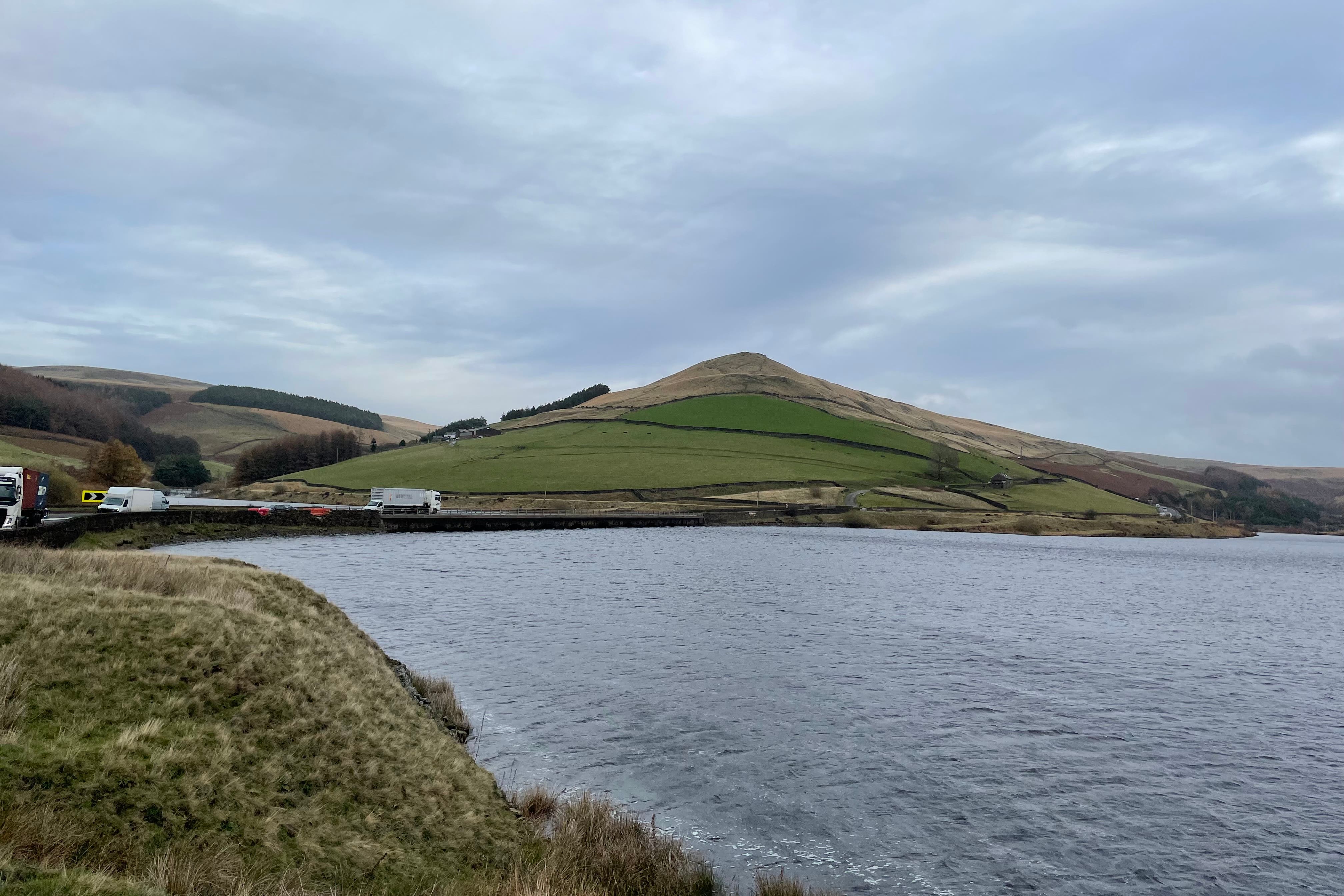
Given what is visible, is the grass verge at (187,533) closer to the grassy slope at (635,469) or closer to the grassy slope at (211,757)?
the grassy slope at (211,757)

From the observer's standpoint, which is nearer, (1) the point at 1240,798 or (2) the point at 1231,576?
(1) the point at 1240,798

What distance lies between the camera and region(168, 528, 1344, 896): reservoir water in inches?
571

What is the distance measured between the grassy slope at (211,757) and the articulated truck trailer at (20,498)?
34.1 meters

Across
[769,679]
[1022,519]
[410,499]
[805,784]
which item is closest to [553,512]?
[410,499]

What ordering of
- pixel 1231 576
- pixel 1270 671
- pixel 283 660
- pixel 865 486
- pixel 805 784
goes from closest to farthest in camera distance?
pixel 283 660
pixel 805 784
pixel 1270 671
pixel 1231 576
pixel 865 486

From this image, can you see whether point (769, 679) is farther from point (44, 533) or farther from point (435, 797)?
point (44, 533)

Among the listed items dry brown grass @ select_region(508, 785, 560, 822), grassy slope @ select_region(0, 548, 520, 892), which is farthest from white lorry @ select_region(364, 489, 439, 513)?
dry brown grass @ select_region(508, 785, 560, 822)

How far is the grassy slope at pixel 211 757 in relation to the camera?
29.9 feet

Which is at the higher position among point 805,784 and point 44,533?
point 44,533

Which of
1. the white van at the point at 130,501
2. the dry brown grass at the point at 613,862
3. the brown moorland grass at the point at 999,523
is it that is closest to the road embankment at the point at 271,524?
the white van at the point at 130,501

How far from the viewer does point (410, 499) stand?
124062mm

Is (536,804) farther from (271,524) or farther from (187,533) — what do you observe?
(271,524)

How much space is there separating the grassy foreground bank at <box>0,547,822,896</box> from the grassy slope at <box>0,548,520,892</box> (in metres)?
0.03

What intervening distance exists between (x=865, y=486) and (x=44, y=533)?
15165 cm
